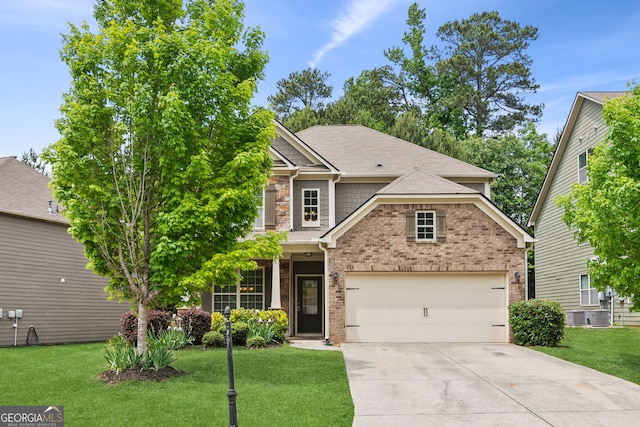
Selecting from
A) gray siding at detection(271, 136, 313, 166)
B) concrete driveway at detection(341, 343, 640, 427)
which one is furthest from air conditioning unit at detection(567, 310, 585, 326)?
gray siding at detection(271, 136, 313, 166)

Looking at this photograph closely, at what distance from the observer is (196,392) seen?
1012 cm

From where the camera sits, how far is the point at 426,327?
17812mm

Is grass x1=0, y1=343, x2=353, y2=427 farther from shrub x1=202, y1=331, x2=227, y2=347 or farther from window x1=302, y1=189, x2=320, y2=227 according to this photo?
window x1=302, y1=189, x2=320, y2=227

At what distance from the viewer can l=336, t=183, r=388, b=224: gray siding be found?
2148cm

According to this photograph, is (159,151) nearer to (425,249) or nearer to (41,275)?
(425,249)

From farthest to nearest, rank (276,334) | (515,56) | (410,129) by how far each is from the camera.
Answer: (515,56) < (410,129) < (276,334)

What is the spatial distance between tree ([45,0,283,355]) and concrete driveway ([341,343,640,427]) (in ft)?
12.1

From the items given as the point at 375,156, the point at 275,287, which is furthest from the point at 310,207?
the point at 375,156

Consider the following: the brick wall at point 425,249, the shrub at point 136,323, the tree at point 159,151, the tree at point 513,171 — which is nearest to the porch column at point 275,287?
the brick wall at point 425,249

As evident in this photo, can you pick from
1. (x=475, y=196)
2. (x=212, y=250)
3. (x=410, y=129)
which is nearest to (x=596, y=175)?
(x=475, y=196)

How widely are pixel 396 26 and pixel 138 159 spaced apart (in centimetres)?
4224

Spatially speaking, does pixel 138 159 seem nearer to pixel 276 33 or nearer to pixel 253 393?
pixel 276 33

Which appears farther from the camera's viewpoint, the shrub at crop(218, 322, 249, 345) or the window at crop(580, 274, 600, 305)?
the window at crop(580, 274, 600, 305)

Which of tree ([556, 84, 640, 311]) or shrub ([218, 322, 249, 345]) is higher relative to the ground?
tree ([556, 84, 640, 311])
